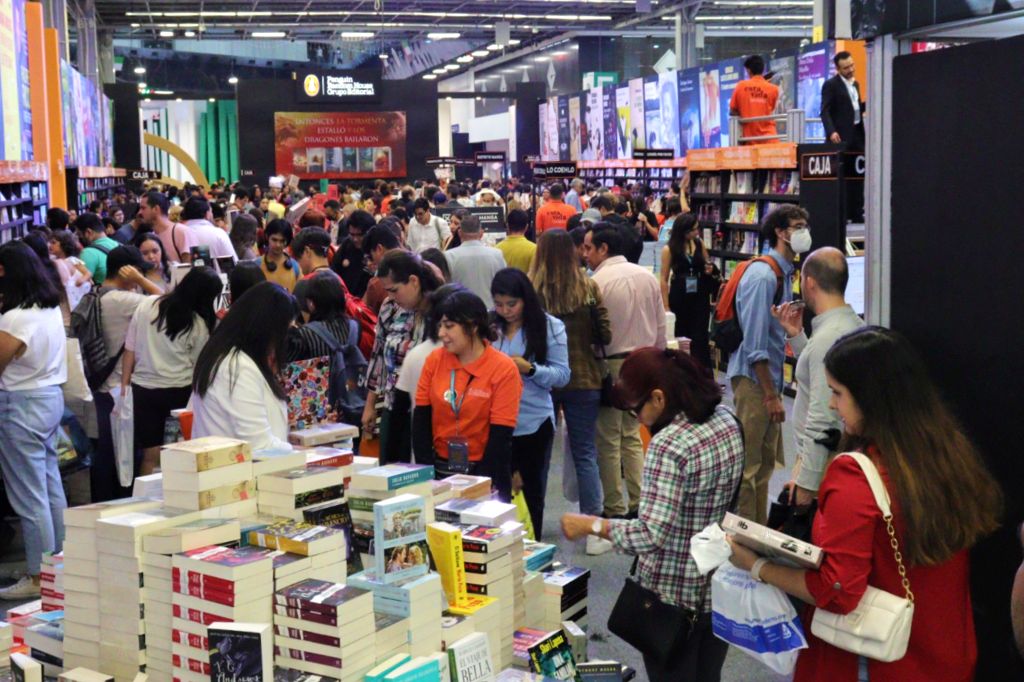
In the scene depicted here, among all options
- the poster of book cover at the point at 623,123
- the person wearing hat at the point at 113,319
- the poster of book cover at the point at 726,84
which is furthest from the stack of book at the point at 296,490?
the poster of book cover at the point at 623,123

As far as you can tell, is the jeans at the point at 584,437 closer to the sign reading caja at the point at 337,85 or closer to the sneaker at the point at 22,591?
the sneaker at the point at 22,591

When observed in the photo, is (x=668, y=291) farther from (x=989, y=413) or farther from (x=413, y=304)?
(x=989, y=413)

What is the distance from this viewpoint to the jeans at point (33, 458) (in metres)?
4.62

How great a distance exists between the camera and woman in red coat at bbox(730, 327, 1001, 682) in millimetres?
2344

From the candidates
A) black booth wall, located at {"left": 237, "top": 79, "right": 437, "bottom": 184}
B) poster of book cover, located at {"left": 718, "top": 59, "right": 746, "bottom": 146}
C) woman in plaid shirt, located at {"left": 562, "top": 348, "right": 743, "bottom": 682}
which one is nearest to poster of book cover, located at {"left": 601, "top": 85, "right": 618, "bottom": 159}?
poster of book cover, located at {"left": 718, "top": 59, "right": 746, "bottom": 146}

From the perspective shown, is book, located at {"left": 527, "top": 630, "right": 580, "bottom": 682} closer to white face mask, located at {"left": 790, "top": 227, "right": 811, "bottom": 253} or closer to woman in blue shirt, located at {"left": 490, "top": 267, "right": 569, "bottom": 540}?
woman in blue shirt, located at {"left": 490, "top": 267, "right": 569, "bottom": 540}

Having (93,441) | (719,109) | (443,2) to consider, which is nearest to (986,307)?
(93,441)

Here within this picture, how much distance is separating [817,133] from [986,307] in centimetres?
1372

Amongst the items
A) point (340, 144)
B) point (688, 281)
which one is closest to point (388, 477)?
point (688, 281)

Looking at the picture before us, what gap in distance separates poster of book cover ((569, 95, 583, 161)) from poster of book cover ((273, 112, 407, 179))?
430 centimetres

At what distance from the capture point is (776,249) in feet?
17.8

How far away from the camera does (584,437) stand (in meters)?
5.45

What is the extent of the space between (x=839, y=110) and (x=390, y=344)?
5.61m

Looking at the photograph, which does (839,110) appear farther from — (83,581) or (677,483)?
(83,581)
